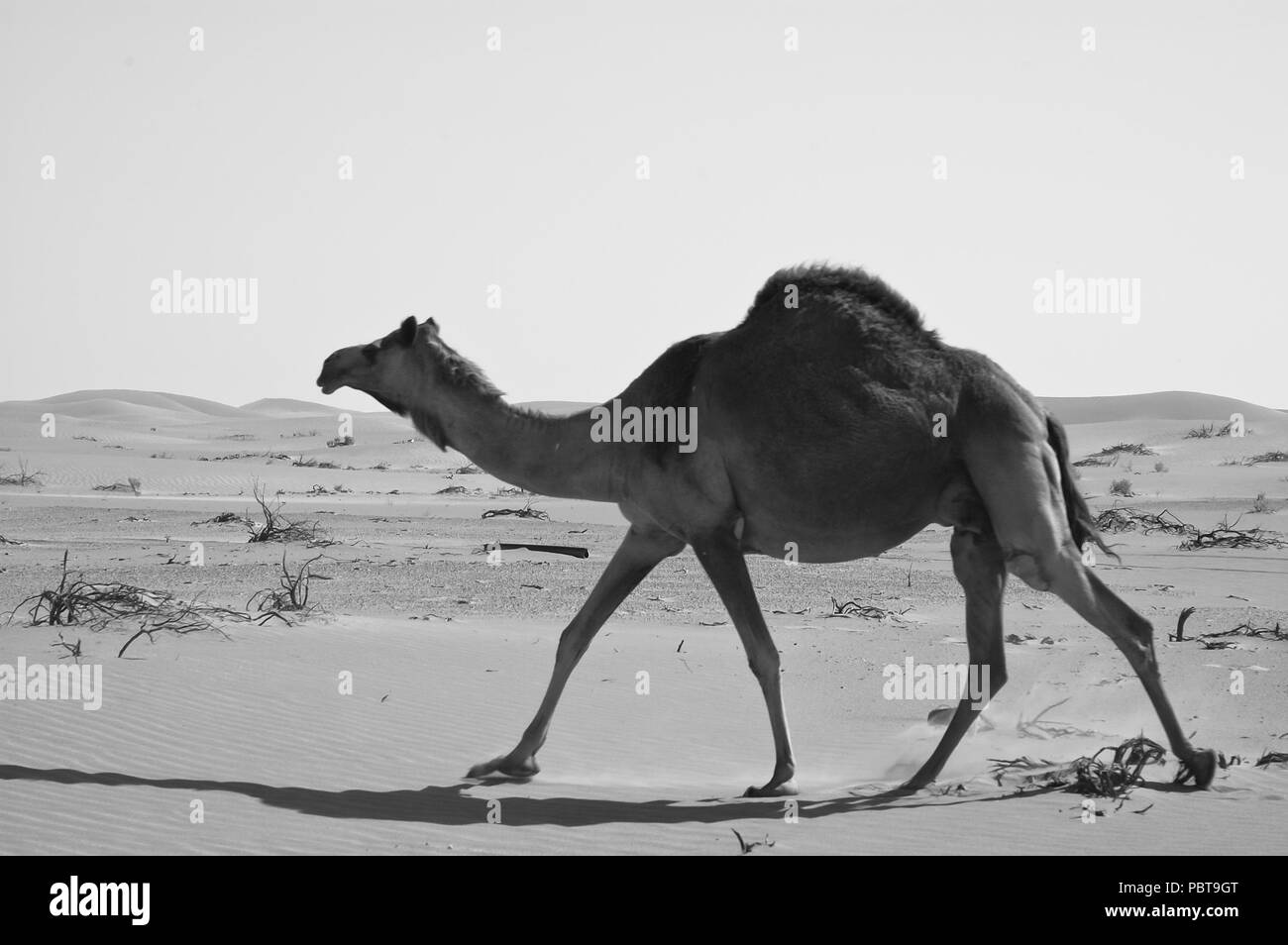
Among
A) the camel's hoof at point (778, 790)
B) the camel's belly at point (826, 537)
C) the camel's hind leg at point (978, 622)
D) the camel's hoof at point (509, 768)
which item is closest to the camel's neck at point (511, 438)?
the camel's belly at point (826, 537)

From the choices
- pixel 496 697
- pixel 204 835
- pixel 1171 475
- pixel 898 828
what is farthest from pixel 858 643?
pixel 1171 475

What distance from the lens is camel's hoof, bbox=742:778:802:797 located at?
25.9ft

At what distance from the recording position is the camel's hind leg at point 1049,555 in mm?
7820

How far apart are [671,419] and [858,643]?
6.04 metres

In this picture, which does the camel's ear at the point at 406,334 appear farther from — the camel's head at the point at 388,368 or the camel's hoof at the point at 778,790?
the camel's hoof at the point at 778,790

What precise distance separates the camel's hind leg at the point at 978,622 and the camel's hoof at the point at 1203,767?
3.76 feet

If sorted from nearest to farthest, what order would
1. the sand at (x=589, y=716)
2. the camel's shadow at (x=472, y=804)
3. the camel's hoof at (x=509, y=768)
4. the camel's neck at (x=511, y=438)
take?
the sand at (x=589, y=716), the camel's shadow at (x=472, y=804), the camel's hoof at (x=509, y=768), the camel's neck at (x=511, y=438)

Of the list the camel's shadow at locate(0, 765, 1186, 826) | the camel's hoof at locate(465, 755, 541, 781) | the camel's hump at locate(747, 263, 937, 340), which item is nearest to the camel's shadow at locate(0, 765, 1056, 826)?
the camel's shadow at locate(0, 765, 1186, 826)

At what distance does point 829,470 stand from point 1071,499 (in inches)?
61.4

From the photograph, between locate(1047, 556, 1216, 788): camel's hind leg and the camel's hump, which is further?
the camel's hump

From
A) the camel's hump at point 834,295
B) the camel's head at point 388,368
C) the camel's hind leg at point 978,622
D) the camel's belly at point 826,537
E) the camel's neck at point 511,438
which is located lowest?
the camel's hind leg at point 978,622

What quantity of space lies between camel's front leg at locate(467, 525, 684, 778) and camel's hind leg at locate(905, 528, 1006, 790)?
66.4 inches

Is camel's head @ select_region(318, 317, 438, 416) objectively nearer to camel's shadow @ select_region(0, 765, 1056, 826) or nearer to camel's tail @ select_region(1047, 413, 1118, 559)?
camel's shadow @ select_region(0, 765, 1056, 826)

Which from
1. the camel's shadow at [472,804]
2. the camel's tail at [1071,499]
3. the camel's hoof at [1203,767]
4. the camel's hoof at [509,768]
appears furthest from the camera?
the camel's hoof at [509,768]
